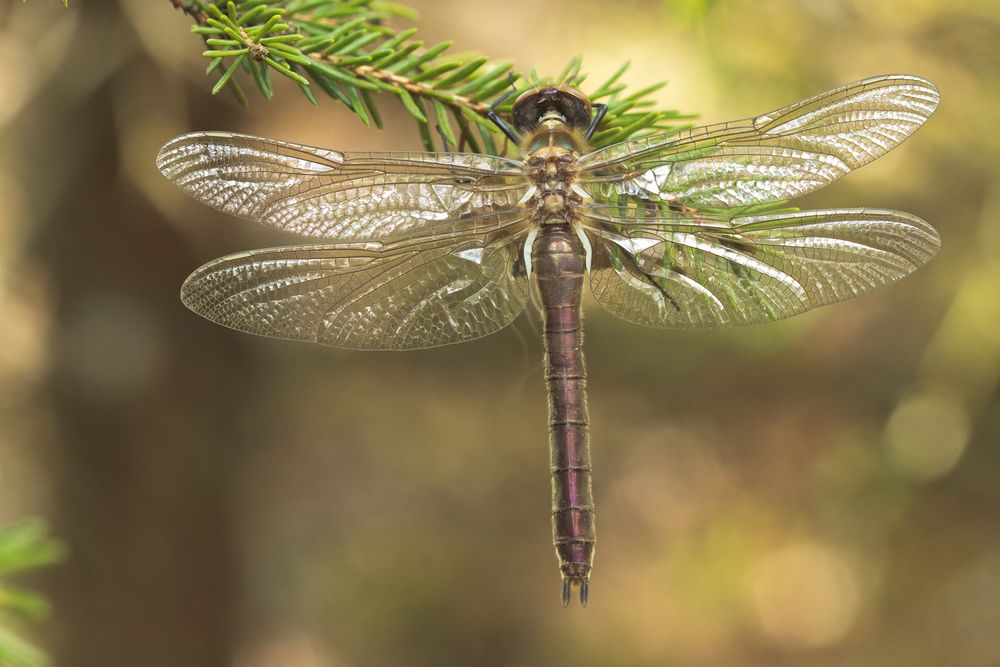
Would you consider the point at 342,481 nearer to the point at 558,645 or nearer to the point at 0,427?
the point at 558,645

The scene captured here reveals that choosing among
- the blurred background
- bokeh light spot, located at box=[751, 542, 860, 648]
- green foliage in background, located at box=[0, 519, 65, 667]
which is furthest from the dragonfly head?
bokeh light spot, located at box=[751, 542, 860, 648]

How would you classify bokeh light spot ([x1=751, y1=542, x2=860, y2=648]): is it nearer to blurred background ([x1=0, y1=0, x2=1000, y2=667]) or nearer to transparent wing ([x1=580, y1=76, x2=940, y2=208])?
blurred background ([x1=0, y1=0, x2=1000, y2=667])

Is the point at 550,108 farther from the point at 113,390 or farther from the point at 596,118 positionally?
the point at 113,390

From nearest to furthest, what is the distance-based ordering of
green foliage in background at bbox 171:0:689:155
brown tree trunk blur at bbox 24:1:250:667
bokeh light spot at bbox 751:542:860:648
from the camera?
green foliage in background at bbox 171:0:689:155 → brown tree trunk blur at bbox 24:1:250:667 → bokeh light spot at bbox 751:542:860:648

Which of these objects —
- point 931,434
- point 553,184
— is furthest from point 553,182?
point 931,434

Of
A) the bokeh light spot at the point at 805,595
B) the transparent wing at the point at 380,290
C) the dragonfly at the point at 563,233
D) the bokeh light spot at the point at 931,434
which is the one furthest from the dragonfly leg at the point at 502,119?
the bokeh light spot at the point at 805,595

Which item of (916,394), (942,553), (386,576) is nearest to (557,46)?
(916,394)
